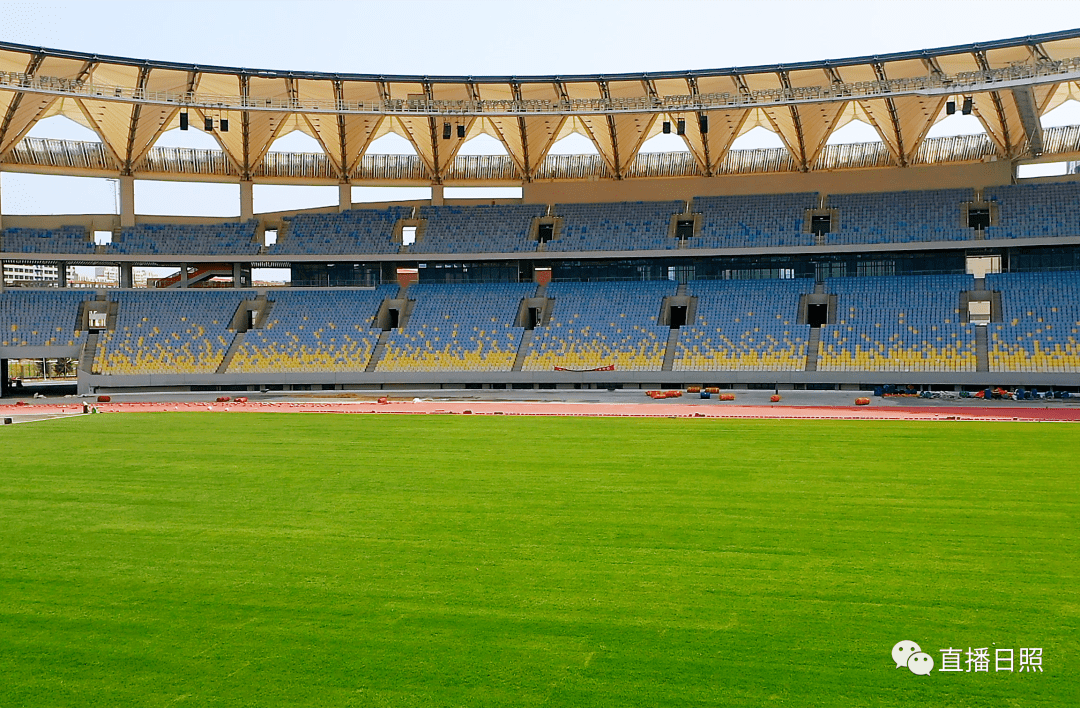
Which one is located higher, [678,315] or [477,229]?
[477,229]

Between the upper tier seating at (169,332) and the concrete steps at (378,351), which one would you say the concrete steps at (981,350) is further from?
the upper tier seating at (169,332)

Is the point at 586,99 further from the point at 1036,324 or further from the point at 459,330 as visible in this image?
the point at 1036,324

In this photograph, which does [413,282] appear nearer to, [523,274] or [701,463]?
[523,274]

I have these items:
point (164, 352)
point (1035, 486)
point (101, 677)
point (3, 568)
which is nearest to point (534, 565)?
point (101, 677)

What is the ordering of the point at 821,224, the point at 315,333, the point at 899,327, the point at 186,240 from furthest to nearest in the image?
the point at 186,240, the point at 821,224, the point at 315,333, the point at 899,327

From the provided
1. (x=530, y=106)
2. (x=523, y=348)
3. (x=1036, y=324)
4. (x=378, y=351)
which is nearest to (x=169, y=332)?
(x=378, y=351)

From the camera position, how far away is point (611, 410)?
3606cm

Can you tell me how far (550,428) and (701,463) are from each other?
936cm

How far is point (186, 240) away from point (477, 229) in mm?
19880

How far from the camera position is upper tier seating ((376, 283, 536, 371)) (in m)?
49.6

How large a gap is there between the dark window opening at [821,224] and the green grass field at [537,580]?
3403 cm

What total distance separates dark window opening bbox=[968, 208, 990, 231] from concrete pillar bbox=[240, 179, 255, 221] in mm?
47390

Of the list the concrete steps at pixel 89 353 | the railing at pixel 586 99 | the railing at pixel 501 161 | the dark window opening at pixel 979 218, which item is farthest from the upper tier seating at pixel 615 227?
the railing at pixel 586 99

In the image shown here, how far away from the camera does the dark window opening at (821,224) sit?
2085 inches
